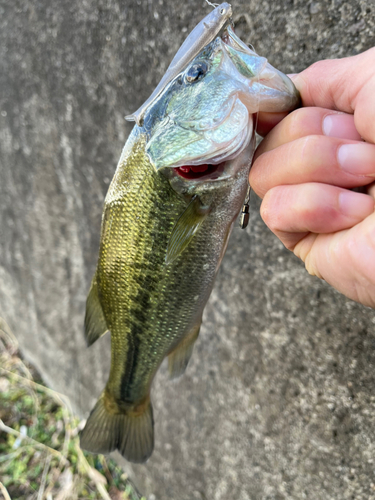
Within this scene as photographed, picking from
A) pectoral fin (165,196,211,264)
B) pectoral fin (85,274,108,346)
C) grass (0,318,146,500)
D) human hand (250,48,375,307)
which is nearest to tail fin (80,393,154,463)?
pectoral fin (85,274,108,346)

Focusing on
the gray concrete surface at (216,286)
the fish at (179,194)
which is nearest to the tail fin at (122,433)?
the fish at (179,194)

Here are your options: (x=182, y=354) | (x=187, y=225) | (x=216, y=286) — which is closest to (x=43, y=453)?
(x=216, y=286)

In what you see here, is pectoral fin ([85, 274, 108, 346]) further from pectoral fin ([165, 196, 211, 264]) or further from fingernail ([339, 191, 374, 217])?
fingernail ([339, 191, 374, 217])

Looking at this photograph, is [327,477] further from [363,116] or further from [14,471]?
[14,471]

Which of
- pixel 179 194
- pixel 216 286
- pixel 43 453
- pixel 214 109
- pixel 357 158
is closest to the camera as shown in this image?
pixel 357 158

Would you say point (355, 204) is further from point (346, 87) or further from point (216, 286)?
point (216, 286)

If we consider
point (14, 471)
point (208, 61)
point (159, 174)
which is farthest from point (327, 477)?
point (14, 471)
